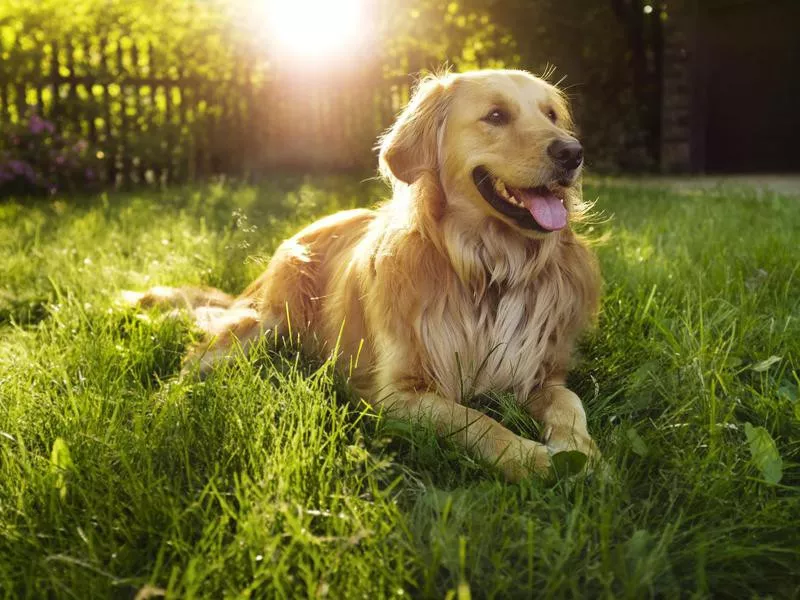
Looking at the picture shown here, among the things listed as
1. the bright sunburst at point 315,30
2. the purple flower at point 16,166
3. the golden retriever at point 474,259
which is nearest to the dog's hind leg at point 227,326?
the golden retriever at point 474,259

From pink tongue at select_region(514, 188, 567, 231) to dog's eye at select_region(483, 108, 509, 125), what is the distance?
0.24 m

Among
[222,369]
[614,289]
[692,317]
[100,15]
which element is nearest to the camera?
[222,369]

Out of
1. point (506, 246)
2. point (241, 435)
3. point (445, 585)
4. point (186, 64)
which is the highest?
point (186, 64)

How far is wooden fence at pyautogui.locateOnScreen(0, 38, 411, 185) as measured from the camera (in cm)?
860

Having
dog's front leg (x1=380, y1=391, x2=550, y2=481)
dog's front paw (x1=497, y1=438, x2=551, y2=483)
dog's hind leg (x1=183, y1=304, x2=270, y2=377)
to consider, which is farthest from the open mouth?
dog's hind leg (x1=183, y1=304, x2=270, y2=377)

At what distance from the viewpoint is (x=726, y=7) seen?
10789 mm

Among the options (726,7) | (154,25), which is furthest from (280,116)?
(726,7)

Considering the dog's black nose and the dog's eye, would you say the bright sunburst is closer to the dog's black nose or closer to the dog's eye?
the dog's eye

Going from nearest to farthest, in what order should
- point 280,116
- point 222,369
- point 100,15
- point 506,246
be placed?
1. point 222,369
2. point 506,246
3. point 100,15
4. point 280,116

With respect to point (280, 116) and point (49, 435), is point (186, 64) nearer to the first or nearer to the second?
point (280, 116)

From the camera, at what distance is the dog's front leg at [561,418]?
2.03 metres

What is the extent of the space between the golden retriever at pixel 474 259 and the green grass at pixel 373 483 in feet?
0.51

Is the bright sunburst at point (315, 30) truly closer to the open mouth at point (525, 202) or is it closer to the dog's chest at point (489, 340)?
the open mouth at point (525, 202)

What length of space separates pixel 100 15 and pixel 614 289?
824 cm
